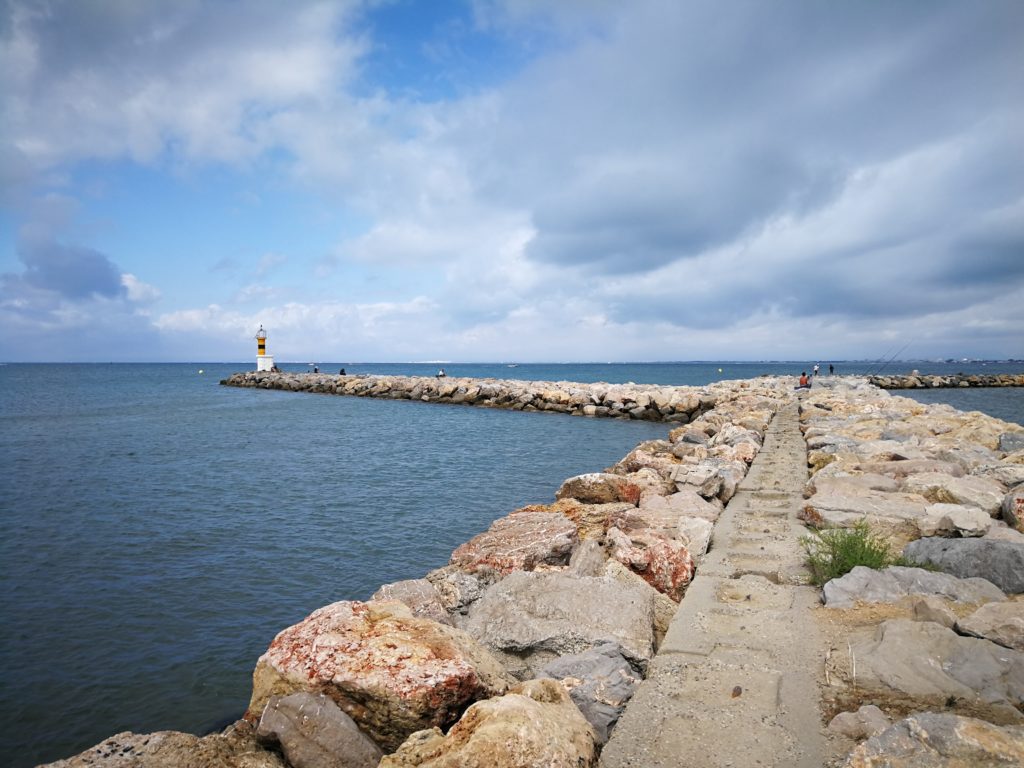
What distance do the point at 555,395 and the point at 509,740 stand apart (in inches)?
1155

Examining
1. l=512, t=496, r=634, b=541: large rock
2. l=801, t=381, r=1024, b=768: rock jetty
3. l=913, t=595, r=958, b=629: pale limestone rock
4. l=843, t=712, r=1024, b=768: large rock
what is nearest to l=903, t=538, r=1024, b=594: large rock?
l=801, t=381, r=1024, b=768: rock jetty

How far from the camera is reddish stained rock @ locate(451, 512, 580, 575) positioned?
6.11 meters

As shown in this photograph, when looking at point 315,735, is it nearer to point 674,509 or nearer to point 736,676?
point 736,676

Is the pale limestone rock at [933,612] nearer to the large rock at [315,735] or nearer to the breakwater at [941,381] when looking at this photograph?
the large rock at [315,735]

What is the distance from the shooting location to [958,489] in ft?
22.6

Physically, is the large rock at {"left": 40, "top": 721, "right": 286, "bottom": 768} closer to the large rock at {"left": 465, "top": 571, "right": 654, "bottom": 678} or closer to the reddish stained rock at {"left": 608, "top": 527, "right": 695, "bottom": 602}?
the large rock at {"left": 465, "top": 571, "right": 654, "bottom": 678}

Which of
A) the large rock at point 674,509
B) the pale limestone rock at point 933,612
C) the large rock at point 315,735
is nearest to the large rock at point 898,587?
the pale limestone rock at point 933,612

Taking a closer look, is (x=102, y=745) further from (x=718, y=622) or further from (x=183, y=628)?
(x=718, y=622)

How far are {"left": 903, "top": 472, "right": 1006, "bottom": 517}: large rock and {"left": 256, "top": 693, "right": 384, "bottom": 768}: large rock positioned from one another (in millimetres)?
6555

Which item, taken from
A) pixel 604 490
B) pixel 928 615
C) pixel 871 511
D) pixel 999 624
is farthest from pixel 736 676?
pixel 604 490

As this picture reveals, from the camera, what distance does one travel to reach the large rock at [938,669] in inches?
127

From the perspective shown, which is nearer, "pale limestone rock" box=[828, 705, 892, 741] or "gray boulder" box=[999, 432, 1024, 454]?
"pale limestone rock" box=[828, 705, 892, 741]

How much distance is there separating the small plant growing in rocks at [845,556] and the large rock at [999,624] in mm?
1228

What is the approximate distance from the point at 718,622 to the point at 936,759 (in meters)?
2.19
